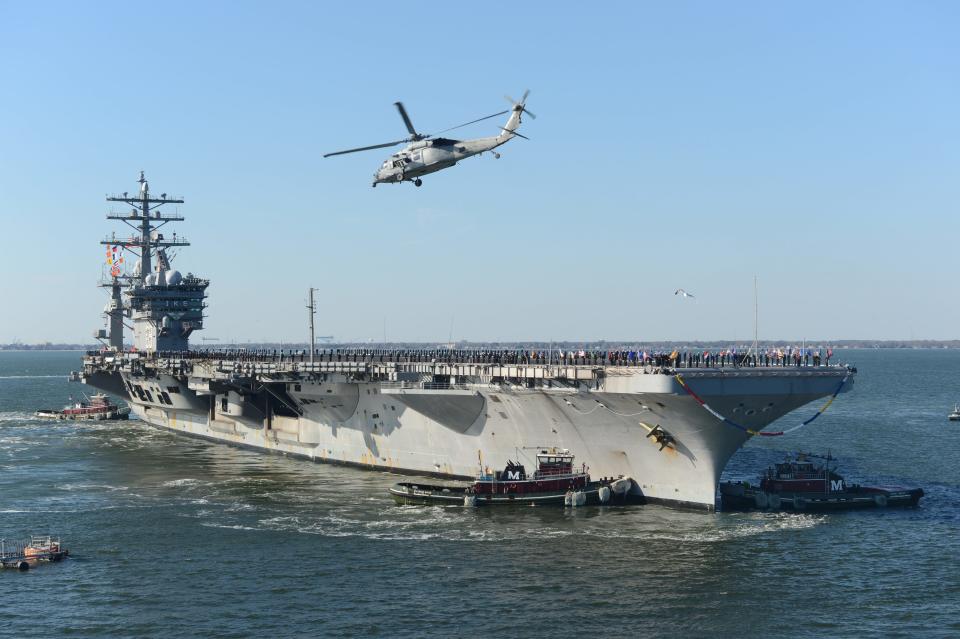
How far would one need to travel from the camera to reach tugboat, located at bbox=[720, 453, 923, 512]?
109ft

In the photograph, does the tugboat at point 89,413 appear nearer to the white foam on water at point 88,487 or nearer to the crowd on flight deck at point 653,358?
the white foam on water at point 88,487

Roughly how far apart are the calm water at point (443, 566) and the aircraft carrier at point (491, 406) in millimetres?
1940

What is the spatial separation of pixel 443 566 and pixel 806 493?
14532 mm

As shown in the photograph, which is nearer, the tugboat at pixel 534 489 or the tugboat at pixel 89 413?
the tugboat at pixel 534 489

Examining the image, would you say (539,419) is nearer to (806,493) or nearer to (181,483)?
(806,493)

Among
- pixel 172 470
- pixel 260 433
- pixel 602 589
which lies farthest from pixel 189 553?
pixel 260 433

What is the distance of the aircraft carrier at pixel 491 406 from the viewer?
31.1m

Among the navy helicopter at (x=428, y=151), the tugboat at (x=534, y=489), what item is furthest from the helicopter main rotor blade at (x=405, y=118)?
the tugboat at (x=534, y=489)

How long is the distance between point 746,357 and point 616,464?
5907 mm

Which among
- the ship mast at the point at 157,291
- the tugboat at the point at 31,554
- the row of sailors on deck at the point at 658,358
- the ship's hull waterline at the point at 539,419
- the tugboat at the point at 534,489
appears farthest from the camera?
the ship mast at the point at 157,291

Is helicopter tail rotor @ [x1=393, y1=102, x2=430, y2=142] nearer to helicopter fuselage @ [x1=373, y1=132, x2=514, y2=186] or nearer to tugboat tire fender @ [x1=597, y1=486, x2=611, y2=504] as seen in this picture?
helicopter fuselage @ [x1=373, y1=132, x2=514, y2=186]

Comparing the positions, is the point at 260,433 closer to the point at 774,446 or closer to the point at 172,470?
the point at 172,470

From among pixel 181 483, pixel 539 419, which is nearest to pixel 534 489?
pixel 539 419

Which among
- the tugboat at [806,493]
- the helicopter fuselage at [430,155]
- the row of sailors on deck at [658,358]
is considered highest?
the helicopter fuselage at [430,155]
